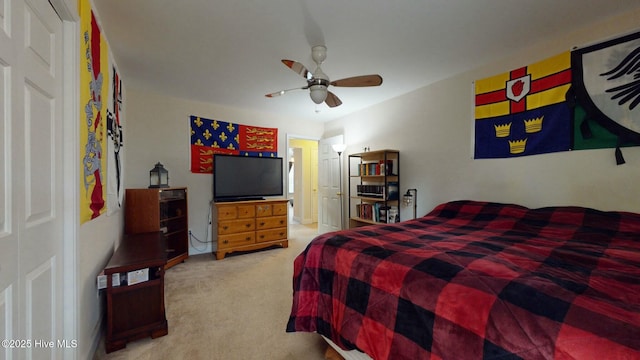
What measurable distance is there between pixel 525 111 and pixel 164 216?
437 cm

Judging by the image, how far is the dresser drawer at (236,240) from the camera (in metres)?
3.61

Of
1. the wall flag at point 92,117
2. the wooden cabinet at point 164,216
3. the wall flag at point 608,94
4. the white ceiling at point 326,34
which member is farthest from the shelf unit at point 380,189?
the wall flag at point 92,117

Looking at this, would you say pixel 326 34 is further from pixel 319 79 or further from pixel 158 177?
pixel 158 177

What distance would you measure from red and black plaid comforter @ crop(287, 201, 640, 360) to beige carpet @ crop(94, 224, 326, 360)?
333 millimetres

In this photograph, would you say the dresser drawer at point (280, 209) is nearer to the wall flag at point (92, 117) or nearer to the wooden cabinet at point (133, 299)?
the wooden cabinet at point (133, 299)

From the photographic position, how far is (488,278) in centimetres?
103

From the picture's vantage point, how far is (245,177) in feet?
13.5

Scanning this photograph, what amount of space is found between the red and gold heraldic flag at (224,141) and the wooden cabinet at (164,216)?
Answer: 660 millimetres

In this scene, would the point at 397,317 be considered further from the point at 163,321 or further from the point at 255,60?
the point at 255,60

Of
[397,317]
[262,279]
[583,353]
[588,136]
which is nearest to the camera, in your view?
[583,353]

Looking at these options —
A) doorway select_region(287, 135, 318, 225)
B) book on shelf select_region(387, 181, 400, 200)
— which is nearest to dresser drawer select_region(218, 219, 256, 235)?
book on shelf select_region(387, 181, 400, 200)

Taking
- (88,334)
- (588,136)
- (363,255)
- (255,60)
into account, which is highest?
(255,60)

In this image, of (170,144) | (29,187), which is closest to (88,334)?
(29,187)

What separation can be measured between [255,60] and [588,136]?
310 centimetres
